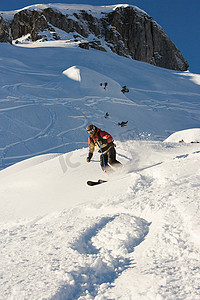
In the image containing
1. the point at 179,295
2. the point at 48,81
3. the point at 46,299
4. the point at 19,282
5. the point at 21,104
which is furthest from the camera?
the point at 48,81

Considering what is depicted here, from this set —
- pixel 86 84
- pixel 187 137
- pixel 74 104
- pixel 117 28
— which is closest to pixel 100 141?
pixel 187 137

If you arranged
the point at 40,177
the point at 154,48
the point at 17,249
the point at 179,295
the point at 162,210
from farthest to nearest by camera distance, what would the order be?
the point at 154,48
the point at 40,177
the point at 162,210
the point at 17,249
the point at 179,295

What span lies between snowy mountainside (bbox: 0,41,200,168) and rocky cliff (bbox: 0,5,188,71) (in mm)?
47219

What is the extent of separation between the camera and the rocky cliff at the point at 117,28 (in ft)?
227

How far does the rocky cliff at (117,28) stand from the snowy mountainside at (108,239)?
72405mm

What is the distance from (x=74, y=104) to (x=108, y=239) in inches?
555

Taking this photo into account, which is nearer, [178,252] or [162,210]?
[178,252]

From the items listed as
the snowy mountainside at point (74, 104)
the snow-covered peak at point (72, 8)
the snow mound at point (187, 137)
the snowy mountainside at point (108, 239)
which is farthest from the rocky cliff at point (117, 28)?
the snowy mountainside at point (108, 239)

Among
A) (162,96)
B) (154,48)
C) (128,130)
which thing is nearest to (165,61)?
(154,48)

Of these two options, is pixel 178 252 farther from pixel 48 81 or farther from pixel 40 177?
pixel 48 81

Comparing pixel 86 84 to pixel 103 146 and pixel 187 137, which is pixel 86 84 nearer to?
pixel 187 137

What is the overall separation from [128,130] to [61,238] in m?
12.3

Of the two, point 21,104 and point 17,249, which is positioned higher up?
point 17,249

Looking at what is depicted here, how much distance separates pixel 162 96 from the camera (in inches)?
947
